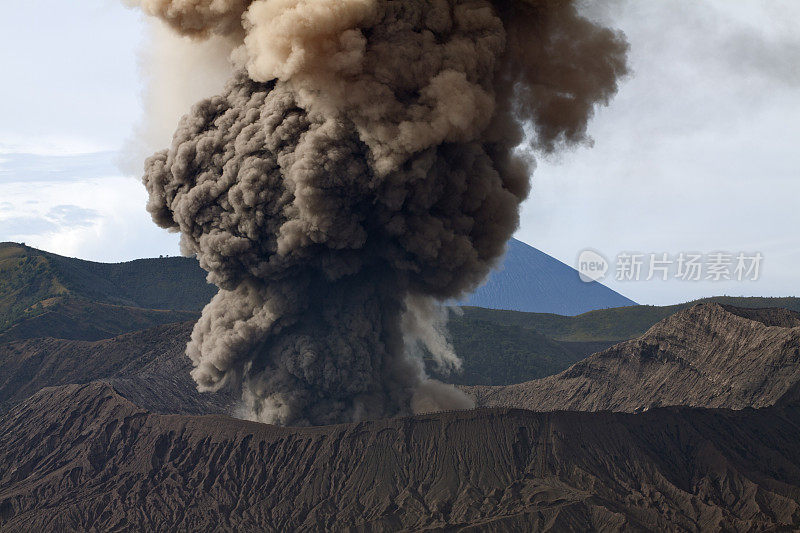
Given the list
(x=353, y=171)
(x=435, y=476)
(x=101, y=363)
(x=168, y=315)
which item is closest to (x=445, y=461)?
(x=435, y=476)

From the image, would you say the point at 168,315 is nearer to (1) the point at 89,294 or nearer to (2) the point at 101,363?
(1) the point at 89,294

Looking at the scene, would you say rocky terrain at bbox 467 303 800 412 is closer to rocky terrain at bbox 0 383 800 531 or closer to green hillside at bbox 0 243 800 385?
rocky terrain at bbox 0 383 800 531

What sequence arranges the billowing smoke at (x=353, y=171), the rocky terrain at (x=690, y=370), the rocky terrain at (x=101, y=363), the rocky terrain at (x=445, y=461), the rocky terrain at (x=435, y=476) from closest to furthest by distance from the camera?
the rocky terrain at (x=435, y=476), the rocky terrain at (x=445, y=461), the billowing smoke at (x=353, y=171), the rocky terrain at (x=690, y=370), the rocky terrain at (x=101, y=363)

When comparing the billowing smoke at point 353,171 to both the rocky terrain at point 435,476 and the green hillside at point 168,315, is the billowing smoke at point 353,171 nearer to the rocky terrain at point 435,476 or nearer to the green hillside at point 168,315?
the rocky terrain at point 435,476

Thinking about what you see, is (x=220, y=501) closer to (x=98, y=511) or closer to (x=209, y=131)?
(x=98, y=511)

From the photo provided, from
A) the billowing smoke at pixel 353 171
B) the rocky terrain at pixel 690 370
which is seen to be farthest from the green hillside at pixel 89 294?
the billowing smoke at pixel 353 171

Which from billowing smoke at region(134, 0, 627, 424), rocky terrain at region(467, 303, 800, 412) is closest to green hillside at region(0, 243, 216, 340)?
rocky terrain at region(467, 303, 800, 412)

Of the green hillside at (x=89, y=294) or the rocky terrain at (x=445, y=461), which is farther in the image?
the green hillside at (x=89, y=294)
